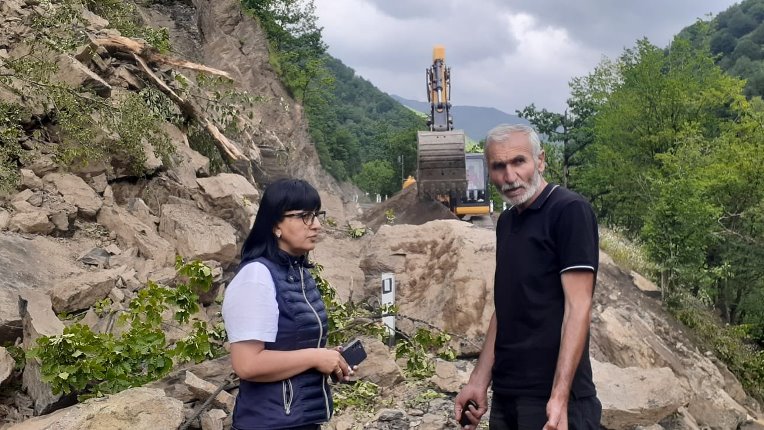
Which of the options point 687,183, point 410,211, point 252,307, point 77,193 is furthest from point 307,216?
point 687,183

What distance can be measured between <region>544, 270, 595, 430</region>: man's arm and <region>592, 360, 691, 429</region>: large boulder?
3.07 meters

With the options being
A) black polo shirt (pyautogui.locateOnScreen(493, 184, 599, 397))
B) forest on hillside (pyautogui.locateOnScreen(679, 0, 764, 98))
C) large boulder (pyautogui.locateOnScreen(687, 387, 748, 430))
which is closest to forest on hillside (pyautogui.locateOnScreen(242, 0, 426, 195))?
large boulder (pyautogui.locateOnScreen(687, 387, 748, 430))

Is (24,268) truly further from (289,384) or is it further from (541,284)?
(541,284)

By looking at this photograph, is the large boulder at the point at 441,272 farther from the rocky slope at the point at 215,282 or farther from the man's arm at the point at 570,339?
the man's arm at the point at 570,339

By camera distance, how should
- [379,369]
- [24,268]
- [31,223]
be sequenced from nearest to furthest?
[24,268] < [379,369] < [31,223]

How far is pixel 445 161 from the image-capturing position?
1648 cm

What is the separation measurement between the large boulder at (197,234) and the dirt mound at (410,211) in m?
10.0

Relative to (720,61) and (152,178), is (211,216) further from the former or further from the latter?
(720,61)

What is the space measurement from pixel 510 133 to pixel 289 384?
1293 mm

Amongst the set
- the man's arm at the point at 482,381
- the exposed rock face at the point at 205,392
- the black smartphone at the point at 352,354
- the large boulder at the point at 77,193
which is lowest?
the exposed rock face at the point at 205,392

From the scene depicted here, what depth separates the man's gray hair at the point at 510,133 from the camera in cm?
254

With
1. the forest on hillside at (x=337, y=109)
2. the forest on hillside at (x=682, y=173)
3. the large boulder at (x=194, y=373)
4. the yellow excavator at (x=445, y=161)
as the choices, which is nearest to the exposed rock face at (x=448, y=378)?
the large boulder at (x=194, y=373)

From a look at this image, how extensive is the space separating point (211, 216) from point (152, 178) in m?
0.88

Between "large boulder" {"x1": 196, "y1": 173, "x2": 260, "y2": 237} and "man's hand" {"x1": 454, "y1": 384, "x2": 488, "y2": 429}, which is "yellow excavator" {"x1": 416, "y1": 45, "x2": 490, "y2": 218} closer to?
"large boulder" {"x1": 196, "y1": 173, "x2": 260, "y2": 237}
